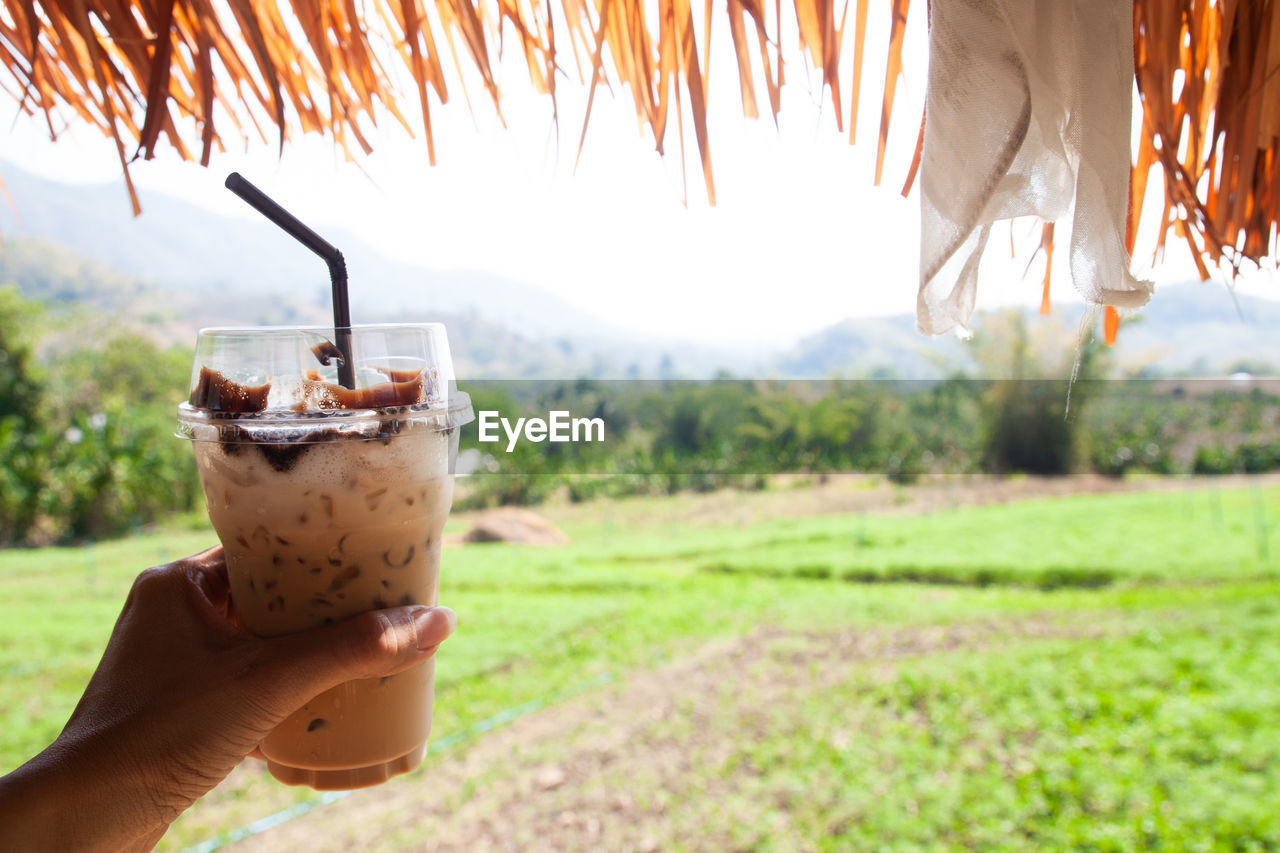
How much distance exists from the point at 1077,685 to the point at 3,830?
372 centimetres

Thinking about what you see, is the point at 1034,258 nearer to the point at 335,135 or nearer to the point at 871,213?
the point at 335,135

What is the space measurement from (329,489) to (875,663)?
12.0 ft

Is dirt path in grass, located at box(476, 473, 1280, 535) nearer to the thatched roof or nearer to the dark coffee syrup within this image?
A: the thatched roof

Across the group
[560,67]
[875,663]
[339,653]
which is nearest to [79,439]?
[875,663]

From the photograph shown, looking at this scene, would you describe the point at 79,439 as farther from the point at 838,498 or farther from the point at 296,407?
the point at 296,407

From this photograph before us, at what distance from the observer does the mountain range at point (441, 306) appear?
6977mm

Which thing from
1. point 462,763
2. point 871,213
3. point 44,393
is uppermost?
point 871,213

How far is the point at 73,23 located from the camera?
2.23ft

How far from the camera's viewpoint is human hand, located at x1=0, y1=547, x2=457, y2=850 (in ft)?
1.57

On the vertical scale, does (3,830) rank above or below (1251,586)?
above

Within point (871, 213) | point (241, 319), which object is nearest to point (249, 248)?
point (241, 319)

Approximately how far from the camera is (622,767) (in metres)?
Result: 3.07

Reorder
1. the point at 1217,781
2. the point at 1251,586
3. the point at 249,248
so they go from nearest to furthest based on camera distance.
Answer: the point at 1217,781 < the point at 1251,586 < the point at 249,248

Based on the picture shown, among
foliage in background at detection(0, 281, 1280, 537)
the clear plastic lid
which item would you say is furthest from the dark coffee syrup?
foliage in background at detection(0, 281, 1280, 537)
